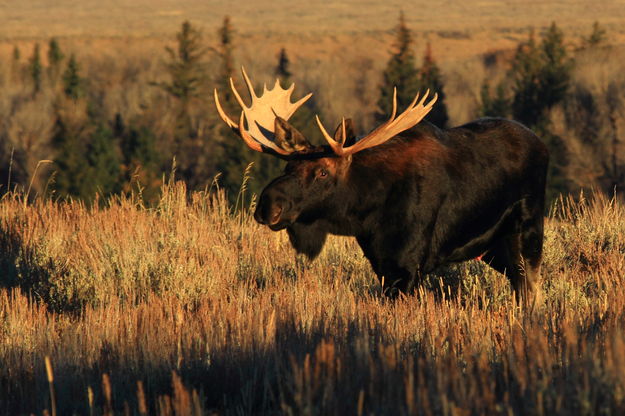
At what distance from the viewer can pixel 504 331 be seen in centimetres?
475

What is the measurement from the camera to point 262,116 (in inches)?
275

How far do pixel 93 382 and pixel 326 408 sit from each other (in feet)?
4.38

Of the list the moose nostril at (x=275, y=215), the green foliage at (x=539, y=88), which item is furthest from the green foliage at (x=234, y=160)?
the moose nostril at (x=275, y=215)

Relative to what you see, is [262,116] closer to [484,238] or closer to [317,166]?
[317,166]

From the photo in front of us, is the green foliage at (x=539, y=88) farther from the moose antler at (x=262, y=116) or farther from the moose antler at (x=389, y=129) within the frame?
the moose antler at (x=389, y=129)

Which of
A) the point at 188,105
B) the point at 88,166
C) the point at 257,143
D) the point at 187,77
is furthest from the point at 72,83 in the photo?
the point at 257,143

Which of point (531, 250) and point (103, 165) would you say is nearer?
point (531, 250)

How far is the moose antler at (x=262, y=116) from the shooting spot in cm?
650

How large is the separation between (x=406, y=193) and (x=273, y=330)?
181 centimetres

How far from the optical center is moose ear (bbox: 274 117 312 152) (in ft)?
20.8

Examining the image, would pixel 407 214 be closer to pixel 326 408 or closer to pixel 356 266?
pixel 356 266

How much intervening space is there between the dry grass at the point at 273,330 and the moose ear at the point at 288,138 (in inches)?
33.2

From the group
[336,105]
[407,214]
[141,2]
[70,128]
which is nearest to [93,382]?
[407,214]

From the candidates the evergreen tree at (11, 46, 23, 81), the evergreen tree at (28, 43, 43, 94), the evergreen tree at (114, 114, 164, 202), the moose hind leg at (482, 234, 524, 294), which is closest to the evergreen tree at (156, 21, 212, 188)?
the evergreen tree at (114, 114, 164, 202)
